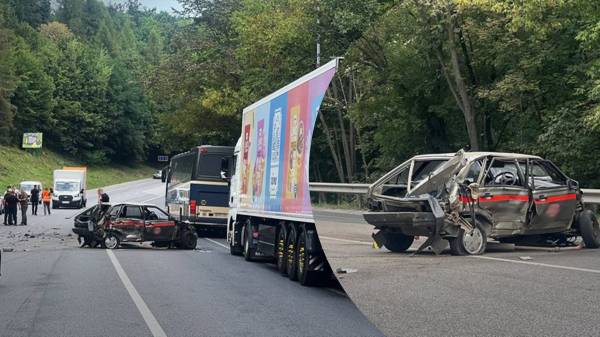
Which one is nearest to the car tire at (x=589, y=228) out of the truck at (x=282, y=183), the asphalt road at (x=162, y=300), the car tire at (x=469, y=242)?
the car tire at (x=469, y=242)

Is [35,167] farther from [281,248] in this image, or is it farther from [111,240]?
[281,248]

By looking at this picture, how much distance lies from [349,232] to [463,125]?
880mm

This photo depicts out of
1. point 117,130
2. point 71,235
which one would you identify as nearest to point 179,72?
point 117,130

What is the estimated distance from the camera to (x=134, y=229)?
22625 mm

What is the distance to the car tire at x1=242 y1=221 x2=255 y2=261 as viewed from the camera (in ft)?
52.7

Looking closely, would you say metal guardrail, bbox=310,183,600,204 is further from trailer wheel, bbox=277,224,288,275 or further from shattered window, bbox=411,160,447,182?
trailer wheel, bbox=277,224,288,275

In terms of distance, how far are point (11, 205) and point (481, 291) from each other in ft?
114

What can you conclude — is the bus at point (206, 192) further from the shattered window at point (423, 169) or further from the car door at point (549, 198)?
the car door at point (549, 198)

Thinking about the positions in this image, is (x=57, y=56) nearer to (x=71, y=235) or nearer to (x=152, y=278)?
(x=71, y=235)

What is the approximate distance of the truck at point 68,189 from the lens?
56.7m

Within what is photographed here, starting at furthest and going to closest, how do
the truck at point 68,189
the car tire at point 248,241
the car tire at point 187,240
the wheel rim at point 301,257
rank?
the truck at point 68,189 → the car tire at point 187,240 → the car tire at point 248,241 → the wheel rim at point 301,257

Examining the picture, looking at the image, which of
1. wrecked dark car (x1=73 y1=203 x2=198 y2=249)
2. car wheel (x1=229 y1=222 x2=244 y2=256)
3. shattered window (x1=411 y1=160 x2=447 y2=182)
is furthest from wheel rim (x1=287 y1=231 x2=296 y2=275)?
wrecked dark car (x1=73 y1=203 x2=198 y2=249)

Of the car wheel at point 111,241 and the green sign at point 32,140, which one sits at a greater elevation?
the green sign at point 32,140

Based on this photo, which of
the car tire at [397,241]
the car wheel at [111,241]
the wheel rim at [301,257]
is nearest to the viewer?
the car tire at [397,241]
